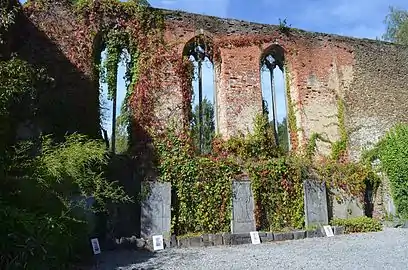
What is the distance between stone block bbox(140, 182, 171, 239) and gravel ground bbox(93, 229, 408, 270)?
3.50 feet

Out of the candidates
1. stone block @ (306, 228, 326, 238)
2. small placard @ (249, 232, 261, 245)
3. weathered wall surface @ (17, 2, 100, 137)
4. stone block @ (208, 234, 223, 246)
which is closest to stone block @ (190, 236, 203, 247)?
stone block @ (208, 234, 223, 246)

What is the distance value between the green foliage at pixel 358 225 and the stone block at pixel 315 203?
1.22 feet

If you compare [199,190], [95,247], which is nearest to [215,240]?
[199,190]

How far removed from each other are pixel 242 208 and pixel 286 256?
3.01 metres

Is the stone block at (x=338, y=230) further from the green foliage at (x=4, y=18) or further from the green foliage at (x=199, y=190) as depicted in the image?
the green foliage at (x=4, y=18)

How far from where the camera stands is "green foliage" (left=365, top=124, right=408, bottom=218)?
12.7m

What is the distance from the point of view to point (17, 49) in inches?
441

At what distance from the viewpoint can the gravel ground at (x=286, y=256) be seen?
23.4ft

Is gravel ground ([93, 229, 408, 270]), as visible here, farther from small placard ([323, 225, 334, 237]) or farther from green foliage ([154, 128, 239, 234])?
green foliage ([154, 128, 239, 234])

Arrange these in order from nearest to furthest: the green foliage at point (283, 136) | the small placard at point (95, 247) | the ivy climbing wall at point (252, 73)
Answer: the small placard at point (95, 247), the ivy climbing wall at point (252, 73), the green foliage at point (283, 136)

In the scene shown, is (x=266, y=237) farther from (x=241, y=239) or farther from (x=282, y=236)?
(x=241, y=239)

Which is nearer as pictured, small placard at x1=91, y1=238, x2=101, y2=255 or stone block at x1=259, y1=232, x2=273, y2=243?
small placard at x1=91, y1=238, x2=101, y2=255

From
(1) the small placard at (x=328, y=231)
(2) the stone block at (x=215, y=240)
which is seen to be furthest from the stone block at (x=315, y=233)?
(2) the stone block at (x=215, y=240)

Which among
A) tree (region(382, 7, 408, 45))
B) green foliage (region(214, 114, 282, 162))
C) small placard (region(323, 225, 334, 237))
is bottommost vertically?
small placard (region(323, 225, 334, 237))
